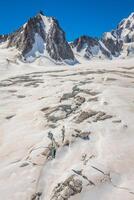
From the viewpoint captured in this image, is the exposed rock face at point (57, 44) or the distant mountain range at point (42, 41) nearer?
the distant mountain range at point (42, 41)

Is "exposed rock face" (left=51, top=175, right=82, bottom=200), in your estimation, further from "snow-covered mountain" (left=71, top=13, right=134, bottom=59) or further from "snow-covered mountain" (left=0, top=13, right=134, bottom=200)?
"snow-covered mountain" (left=71, top=13, right=134, bottom=59)

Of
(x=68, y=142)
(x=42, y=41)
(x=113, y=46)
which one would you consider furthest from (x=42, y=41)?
(x=113, y=46)

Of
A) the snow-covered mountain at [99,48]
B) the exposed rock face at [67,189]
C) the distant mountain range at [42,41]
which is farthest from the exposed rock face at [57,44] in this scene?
the exposed rock face at [67,189]

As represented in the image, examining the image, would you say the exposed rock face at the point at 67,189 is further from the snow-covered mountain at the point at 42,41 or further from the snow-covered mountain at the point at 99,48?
the snow-covered mountain at the point at 99,48

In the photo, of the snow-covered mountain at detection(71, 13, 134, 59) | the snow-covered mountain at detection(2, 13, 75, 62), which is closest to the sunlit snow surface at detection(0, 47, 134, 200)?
the snow-covered mountain at detection(2, 13, 75, 62)

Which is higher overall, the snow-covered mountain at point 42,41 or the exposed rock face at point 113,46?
the snow-covered mountain at point 42,41

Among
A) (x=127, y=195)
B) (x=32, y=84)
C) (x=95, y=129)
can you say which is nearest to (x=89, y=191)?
(x=127, y=195)
